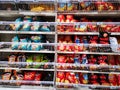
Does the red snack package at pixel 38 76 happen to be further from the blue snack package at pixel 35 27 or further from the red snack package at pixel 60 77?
the blue snack package at pixel 35 27

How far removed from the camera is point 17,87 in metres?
2.66

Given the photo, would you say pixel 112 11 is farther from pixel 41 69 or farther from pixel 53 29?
pixel 41 69

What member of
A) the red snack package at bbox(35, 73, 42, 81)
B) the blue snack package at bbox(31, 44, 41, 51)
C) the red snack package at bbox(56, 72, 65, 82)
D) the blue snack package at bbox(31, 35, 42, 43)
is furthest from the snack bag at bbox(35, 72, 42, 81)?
the blue snack package at bbox(31, 35, 42, 43)

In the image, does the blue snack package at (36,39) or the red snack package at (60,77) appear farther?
the blue snack package at (36,39)

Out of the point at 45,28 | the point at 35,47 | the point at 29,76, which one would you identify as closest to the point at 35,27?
the point at 45,28

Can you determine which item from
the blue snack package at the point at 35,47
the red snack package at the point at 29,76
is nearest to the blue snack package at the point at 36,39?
the blue snack package at the point at 35,47

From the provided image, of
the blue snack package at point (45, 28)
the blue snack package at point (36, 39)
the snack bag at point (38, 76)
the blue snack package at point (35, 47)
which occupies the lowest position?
the snack bag at point (38, 76)

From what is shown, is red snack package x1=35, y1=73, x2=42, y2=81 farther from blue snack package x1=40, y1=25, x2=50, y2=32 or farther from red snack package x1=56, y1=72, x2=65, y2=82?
blue snack package x1=40, y1=25, x2=50, y2=32

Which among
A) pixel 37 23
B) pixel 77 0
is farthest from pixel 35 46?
pixel 77 0

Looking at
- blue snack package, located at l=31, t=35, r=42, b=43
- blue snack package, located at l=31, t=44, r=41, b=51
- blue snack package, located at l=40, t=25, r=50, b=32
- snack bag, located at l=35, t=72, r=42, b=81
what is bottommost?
snack bag, located at l=35, t=72, r=42, b=81

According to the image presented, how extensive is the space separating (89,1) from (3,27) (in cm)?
131

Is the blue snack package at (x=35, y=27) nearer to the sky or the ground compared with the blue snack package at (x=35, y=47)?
nearer to the sky

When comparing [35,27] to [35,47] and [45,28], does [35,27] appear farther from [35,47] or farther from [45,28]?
[35,47]

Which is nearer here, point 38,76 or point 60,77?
point 60,77
